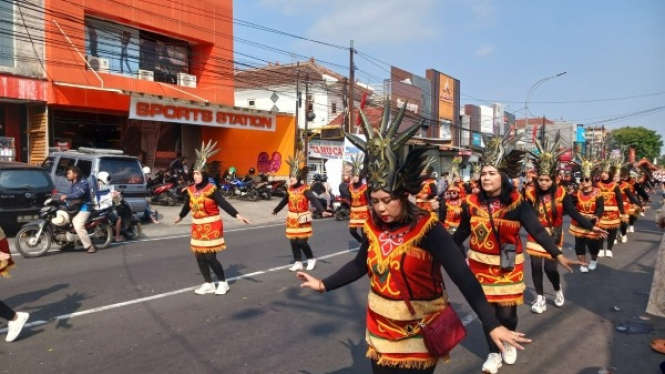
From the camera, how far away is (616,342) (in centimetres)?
578

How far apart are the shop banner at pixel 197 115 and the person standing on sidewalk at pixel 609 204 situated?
14.7 m

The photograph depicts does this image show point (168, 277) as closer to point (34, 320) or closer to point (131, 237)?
point (34, 320)

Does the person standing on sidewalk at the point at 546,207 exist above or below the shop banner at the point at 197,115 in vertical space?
below

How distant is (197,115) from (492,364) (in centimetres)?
1804

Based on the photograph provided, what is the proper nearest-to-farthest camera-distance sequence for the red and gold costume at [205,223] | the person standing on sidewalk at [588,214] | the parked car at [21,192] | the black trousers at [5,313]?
the black trousers at [5,313], the red and gold costume at [205,223], the person standing on sidewalk at [588,214], the parked car at [21,192]

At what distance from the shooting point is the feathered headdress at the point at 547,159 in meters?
6.88

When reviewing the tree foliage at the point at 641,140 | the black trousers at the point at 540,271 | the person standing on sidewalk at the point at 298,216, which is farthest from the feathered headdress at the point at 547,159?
the tree foliage at the point at 641,140

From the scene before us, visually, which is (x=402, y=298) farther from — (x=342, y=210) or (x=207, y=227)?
(x=342, y=210)

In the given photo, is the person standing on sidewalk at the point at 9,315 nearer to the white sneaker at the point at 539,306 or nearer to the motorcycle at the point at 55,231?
the motorcycle at the point at 55,231

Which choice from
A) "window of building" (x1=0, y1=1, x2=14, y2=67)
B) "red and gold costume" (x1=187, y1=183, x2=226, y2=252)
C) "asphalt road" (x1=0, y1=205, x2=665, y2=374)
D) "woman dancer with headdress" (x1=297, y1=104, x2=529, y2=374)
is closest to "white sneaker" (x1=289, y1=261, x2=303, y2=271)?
"asphalt road" (x1=0, y1=205, x2=665, y2=374)

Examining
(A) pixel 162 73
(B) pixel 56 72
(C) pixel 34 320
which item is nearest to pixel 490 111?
(A) pixel 162 73

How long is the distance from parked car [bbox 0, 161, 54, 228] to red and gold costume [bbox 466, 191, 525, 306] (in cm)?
1081

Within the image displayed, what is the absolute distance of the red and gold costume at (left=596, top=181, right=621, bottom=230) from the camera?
11.1 m

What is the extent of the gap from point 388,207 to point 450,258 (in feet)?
1.45
